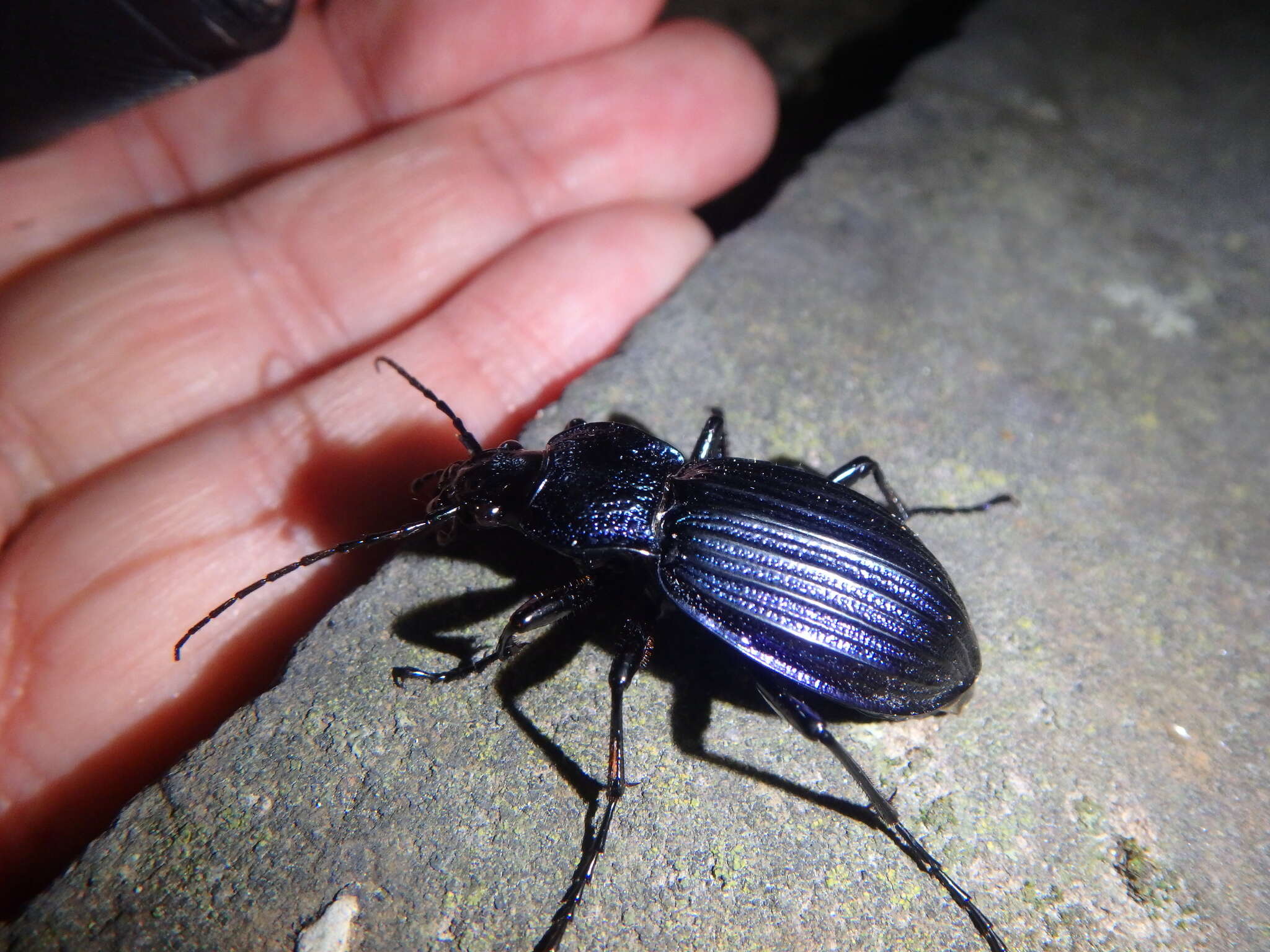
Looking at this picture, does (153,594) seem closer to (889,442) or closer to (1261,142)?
(889,442)

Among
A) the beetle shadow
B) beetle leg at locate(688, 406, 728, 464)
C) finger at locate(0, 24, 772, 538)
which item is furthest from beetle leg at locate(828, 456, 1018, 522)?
finger at locate(0, 24, 772, 538)

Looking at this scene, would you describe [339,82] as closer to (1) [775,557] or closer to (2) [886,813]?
(1) [775,557]

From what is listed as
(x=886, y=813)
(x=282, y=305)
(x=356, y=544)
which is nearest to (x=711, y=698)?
(x=886, y=813)

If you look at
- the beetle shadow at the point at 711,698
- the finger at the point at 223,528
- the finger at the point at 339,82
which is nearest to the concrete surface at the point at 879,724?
the beetle shadow at the point at 711,698

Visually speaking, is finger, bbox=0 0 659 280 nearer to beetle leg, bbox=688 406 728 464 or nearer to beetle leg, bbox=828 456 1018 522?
beetle leg, bbox=688 406 728 464

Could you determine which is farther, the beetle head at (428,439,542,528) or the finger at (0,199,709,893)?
the finger at (0,199,709,893)
